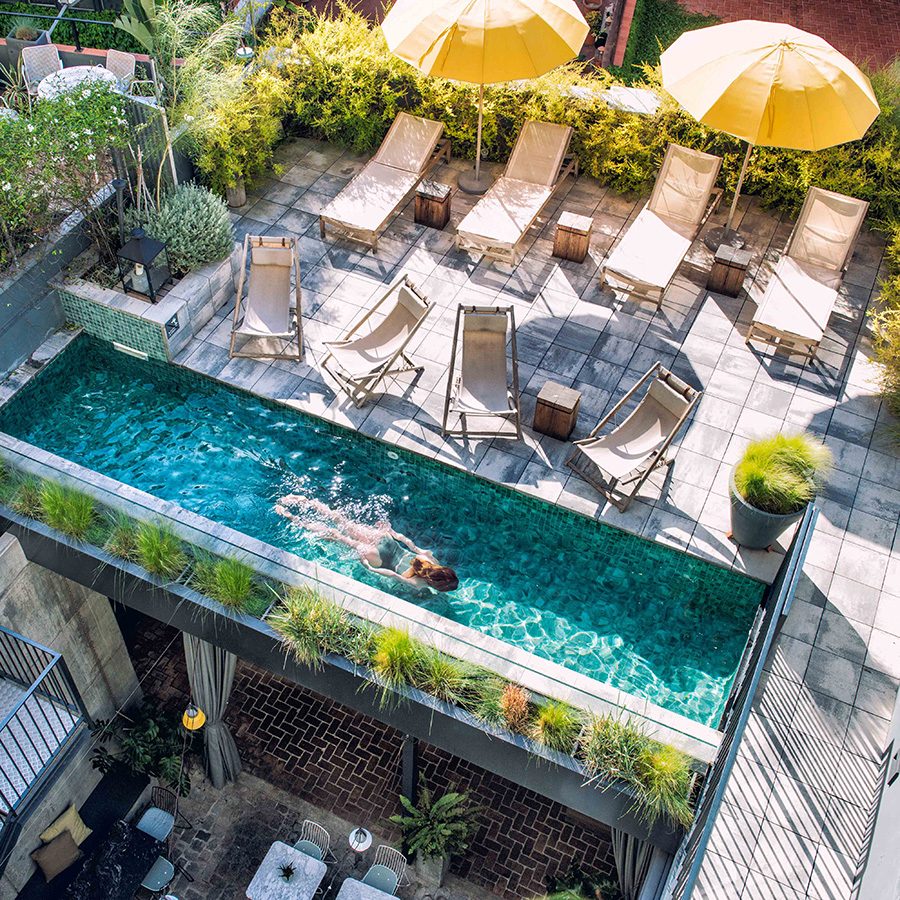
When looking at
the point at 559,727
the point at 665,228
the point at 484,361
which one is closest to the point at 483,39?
the point at 665,228

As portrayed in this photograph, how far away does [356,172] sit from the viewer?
43.8 ft

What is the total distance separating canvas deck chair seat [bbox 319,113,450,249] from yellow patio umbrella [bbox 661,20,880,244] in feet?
12.0

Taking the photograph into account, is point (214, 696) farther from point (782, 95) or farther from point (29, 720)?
point (782, 95)

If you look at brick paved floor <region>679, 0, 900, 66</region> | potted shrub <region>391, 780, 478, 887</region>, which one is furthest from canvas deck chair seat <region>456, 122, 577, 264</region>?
brick paved floor <region>679, 0, 900, 66</region>

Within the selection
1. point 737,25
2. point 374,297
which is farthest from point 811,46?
point 374,297

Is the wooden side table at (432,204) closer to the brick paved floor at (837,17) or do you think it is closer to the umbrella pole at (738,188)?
the umbrella pole at (738,188)

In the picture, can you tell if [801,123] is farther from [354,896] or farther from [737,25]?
[354,896]

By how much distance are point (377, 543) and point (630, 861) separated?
3.84 m

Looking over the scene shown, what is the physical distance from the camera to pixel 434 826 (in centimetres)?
1023

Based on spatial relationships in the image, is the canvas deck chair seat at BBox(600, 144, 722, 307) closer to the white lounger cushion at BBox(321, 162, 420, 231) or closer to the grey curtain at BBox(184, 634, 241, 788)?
the white lounger cushion at BBox(321, 162, 420, 231)

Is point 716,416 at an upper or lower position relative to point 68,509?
lower

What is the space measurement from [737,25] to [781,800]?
8.35 metres

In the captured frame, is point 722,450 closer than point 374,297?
Yes

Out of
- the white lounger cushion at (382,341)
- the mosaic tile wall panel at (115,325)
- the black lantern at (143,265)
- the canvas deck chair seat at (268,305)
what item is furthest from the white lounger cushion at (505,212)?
the mosaic tile wall panel at (115,325)
